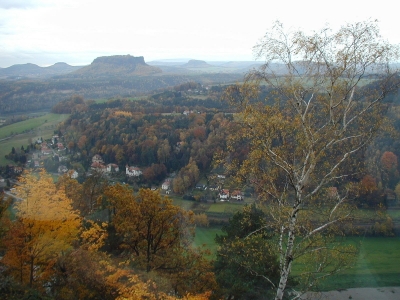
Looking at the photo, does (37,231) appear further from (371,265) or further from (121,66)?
(121,66)

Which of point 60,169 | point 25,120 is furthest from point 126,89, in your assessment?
point 60,169

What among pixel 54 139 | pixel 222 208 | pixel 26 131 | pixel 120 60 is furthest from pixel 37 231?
pixel 120 60

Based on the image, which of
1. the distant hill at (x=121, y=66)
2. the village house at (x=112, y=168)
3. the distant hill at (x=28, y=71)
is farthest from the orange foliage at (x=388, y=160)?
the distant hill at (x=121, y=66)

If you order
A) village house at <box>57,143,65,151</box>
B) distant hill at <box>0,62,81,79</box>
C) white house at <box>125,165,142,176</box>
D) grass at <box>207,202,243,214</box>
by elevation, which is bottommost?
grass at <box>207,202,243,214</box>

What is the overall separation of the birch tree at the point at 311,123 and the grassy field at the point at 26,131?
1066 cm

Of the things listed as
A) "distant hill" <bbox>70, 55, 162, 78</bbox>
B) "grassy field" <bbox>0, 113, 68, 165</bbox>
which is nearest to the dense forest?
"grassy field" <bbox>0, 113, 68, 165</bbox>

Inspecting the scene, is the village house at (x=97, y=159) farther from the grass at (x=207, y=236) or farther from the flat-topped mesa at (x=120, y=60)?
the flat-topped mesa at (x=120, y=60)

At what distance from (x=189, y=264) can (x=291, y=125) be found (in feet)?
12.1

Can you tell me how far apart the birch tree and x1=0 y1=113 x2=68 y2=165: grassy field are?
10659mm

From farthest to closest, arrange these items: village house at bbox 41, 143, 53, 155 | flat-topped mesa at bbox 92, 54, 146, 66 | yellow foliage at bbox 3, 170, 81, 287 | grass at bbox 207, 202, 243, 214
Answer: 1. flat-topped mesa at bbox 92, 54, 146, 66
2. village house at bbox 41, 143, 53, 155
3. grass at bbox 207, 202, 243, 214
4. yellow foliage at bbox 3, 170, 81, 287

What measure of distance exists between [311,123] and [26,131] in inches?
601

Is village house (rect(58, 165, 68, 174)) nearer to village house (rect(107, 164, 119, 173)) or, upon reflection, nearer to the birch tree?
village house (rect(107, 164, 119, 173))

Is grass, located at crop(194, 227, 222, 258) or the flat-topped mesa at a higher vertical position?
the flat-topped mesa

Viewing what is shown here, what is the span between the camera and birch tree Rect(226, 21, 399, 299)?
13.4 feet
